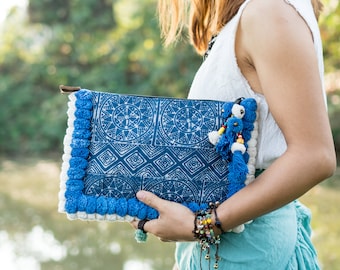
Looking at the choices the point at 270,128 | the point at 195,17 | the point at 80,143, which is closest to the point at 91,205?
the point at 80,143

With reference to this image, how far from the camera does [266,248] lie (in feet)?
3.93

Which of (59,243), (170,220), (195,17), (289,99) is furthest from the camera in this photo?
(59,243)

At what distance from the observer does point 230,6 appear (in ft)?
3.97

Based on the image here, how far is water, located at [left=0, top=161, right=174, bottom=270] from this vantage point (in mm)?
4859

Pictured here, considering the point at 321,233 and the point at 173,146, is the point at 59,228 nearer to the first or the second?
the point at 321,233

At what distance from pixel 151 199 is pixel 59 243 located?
14.7 feet

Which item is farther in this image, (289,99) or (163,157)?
(163,157)

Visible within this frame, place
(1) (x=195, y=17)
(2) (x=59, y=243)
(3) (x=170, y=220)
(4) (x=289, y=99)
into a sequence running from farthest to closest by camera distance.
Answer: (2) (x=59, y=243) → (1) (x=195, y=17) → (3) (x=170, y=220) → (4) (x=289, y=99)

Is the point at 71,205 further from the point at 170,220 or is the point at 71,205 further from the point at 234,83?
the point at 234,83

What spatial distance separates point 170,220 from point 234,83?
28cm

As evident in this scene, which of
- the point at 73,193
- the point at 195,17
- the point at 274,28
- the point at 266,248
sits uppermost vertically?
the point at 195,17

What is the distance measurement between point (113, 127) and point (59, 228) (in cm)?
485

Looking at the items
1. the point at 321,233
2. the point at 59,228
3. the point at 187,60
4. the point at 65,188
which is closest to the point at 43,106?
the point at 187,60

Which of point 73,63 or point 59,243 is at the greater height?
point 73,63
